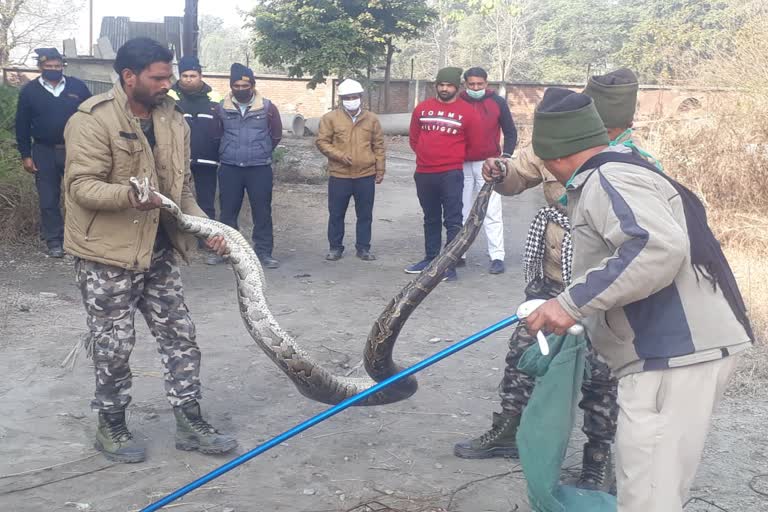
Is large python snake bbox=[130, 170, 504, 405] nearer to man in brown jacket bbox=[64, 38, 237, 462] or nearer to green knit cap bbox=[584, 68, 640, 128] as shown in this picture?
man in brown jacket bbox=[64, 38, 237, 462]

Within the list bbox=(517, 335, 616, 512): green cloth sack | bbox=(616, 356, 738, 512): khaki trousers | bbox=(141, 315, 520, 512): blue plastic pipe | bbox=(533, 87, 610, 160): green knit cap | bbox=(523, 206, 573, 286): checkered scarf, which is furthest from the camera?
bbox=(523, 206, 573, 286): checkered scarf

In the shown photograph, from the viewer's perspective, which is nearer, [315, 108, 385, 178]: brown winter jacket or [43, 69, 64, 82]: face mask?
[43, 69, 64, 82]: face mask

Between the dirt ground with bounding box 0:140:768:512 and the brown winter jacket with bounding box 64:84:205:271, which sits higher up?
the brown winter jacket with bounding box 64:84:205:271

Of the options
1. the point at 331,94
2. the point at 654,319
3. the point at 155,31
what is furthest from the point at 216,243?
the point at 331,94

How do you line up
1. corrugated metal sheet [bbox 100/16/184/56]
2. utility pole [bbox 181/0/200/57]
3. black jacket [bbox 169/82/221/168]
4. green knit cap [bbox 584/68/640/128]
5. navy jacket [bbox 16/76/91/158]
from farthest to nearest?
corrugated metal sheet [bbox 100/16/184/56] → utility pole [bbox 181/0/200/57] → black jacket [bbox 169/82/221/168] → navy jacket [bbox 16/76/91/158] → green knit cap [bbox 584/68/640/128]

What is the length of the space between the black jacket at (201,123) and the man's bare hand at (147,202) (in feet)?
16.7

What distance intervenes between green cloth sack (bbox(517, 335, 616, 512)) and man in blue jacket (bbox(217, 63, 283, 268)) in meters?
6.03

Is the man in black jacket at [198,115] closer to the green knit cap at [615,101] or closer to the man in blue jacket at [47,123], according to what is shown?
the man in blue jacket at [47,123]

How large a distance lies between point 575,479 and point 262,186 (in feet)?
18.2

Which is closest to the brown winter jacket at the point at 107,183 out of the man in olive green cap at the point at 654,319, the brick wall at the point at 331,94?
the man in olive green cap at the point at 654,319

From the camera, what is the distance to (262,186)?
29.4ft

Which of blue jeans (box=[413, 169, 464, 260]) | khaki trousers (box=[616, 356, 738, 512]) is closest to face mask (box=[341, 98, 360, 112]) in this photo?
blue jeans (box=[413, 169, 464, 260])

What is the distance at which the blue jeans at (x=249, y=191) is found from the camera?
29.2 ft

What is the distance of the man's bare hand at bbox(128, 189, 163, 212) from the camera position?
396 cm
